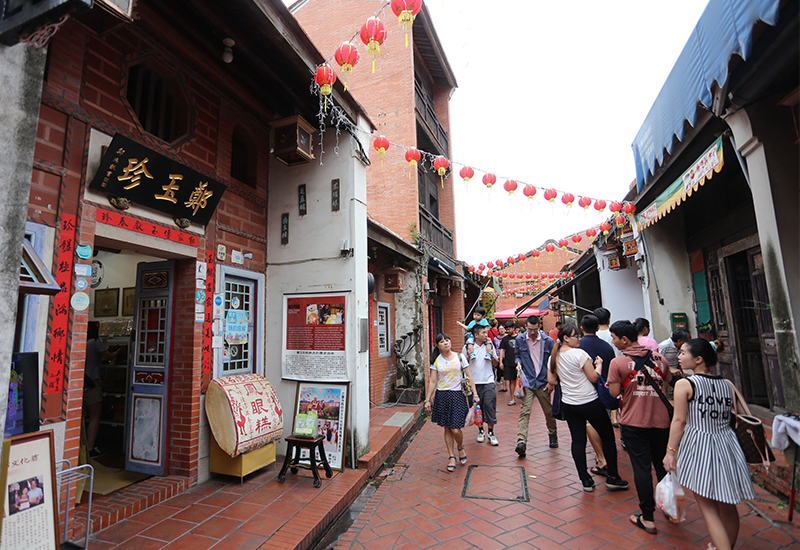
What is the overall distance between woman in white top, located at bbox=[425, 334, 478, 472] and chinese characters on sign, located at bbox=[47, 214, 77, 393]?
382 cm

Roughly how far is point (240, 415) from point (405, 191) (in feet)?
27.8

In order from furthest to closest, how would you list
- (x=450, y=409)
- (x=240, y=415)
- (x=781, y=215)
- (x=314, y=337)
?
(x=314, y=337), (x=450, y=409), (x=240, y=415), (x=781, y=215)

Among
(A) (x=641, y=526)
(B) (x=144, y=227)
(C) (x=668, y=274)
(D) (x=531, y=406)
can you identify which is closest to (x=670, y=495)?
(A) (x=641, y=526)

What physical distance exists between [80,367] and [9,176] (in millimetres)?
2020

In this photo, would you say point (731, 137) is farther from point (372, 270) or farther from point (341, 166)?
point (372, 270)

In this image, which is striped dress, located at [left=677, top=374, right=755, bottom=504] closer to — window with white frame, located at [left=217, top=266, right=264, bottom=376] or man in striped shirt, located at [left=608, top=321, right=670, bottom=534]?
man in striped shirt, located at [left=608, top=321, right=670, bottom=534]

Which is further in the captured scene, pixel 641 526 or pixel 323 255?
pixel 323 255

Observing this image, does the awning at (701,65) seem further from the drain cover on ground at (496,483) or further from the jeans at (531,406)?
the drain cover on ground at (496,483)

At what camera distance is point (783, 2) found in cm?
257

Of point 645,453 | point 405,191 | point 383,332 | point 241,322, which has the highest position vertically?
point 405,191

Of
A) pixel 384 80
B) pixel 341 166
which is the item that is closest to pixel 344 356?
pixel 341 166

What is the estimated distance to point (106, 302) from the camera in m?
6.68

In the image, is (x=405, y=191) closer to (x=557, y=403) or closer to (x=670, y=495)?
(x=557, y=403)

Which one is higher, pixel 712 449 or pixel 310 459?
pixel 712 449
